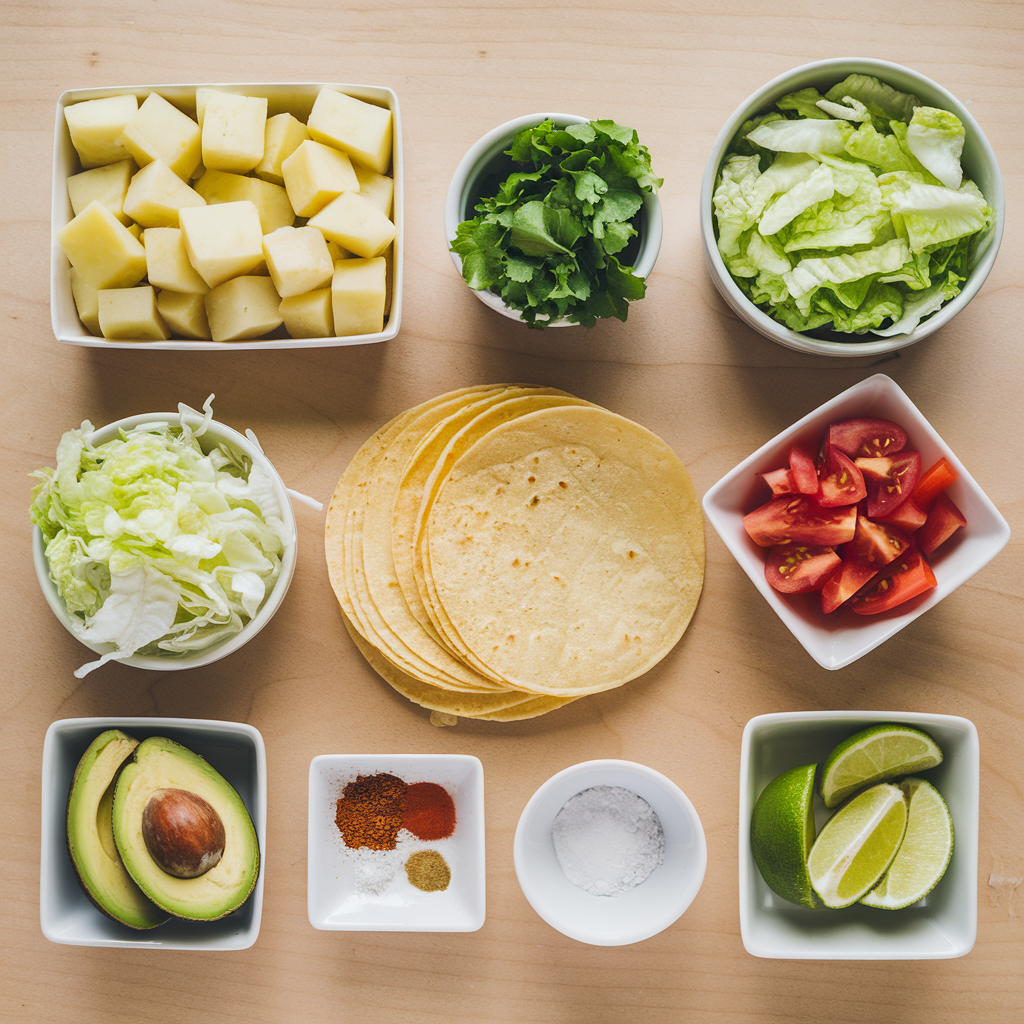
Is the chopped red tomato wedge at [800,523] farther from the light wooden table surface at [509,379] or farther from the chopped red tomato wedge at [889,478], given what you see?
the light wooden table surface at [509,379]

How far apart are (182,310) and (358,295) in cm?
33

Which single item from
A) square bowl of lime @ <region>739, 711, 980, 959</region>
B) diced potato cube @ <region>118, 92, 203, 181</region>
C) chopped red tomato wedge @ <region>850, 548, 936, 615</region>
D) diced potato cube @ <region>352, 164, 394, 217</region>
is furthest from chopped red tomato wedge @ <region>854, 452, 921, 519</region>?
diced potato cube @ <region>118, 92, 203, 181</region>

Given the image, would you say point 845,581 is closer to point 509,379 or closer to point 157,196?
point 509,379

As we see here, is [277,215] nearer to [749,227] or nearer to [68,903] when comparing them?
[749,227]

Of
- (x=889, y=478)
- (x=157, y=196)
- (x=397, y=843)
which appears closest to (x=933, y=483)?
A: (x=889, y=478)

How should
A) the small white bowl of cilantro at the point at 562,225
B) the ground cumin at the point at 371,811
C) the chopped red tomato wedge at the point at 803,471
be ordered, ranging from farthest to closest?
the ground cumin at the point at 371,811, the chopped red tomato wedge at the point at 803,471, the small white bowl of cilantro at the point at 562,225

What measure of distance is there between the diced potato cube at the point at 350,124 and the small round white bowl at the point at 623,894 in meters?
1.18

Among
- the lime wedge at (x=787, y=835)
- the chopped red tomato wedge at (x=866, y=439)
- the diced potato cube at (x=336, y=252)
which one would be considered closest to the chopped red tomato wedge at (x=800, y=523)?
the chopped red tomato wedge at (x=866, y=439)

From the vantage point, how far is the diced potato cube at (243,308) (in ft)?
5.03

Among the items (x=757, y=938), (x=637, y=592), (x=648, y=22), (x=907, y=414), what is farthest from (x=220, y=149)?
(x=757, y=938)

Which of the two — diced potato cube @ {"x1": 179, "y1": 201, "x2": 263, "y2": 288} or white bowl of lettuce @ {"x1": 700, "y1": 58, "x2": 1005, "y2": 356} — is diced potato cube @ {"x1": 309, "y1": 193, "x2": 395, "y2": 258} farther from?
white bowl of lettuce @ {"x1": 700, "y1": 58, "x2": 1005, "y2": 356}

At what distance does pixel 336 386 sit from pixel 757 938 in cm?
131

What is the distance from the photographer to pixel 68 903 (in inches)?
60.5

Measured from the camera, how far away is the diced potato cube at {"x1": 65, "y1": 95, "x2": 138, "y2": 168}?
1509 millimetres
